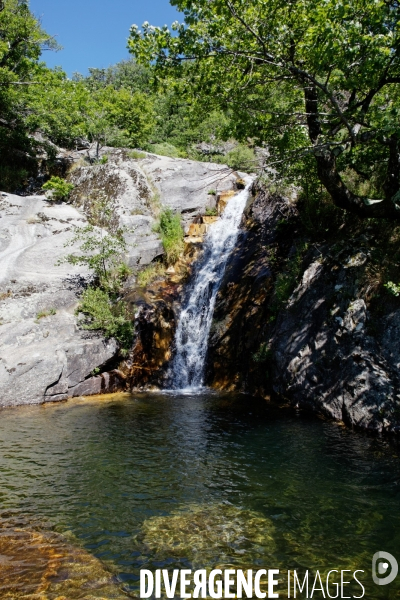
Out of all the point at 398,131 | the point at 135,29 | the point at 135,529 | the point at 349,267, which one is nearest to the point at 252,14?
the point at 135,29

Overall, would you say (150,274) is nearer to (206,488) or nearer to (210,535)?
(206,488)

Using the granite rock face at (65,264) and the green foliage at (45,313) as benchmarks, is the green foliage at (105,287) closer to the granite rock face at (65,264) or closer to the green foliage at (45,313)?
the granite rock face at (65,264)

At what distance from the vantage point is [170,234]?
61.7 ft

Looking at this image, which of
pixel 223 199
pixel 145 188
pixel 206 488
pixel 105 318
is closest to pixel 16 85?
pixel 145 188

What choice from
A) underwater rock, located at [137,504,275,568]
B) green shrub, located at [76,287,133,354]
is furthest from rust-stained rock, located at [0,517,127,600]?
green shrub, located at [76,287,133,354]

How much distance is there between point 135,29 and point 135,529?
9760mm

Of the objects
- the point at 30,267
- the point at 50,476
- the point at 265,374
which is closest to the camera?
the point at 50,476

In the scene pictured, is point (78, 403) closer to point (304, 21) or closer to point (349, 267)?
point (349, 267)

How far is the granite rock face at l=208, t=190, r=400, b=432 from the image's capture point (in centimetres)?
987

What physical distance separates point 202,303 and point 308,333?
17.9ft

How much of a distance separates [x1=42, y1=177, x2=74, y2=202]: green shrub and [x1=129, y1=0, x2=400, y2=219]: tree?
13.2 meters

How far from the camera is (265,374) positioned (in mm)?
13047

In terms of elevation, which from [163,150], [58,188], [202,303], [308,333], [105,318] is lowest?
[308,333]

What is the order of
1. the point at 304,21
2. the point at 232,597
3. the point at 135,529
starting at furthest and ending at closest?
the point at 304,21, the point at 135,529, the point at 232,597
